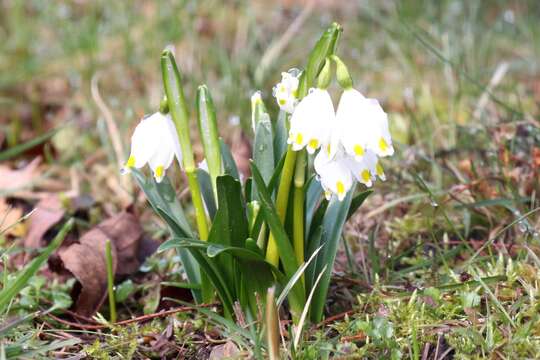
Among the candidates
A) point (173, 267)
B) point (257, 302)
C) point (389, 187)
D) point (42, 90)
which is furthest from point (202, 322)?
point (42, 90)

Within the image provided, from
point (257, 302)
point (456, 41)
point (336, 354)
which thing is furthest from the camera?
point (456, 41)

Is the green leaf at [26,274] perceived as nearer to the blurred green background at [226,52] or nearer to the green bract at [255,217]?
the green bract at [255,217]

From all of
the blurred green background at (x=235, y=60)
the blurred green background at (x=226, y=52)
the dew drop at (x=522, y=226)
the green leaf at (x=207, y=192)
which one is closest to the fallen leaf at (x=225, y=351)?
the green leaf at (x=207, y=192)

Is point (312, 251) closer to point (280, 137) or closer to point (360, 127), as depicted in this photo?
point (280, 137)

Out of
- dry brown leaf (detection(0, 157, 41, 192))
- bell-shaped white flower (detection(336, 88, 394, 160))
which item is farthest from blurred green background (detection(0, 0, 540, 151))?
bell-shaped white flower (detection(336, 88, 394, 160))

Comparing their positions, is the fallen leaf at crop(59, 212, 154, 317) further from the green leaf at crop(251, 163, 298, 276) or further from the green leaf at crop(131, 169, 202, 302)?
the green leaf at crop(251, 163, 298, 276)

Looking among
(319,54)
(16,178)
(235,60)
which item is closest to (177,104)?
(319,54)

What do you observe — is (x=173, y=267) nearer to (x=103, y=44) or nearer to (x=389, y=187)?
(x=389, y=187)
